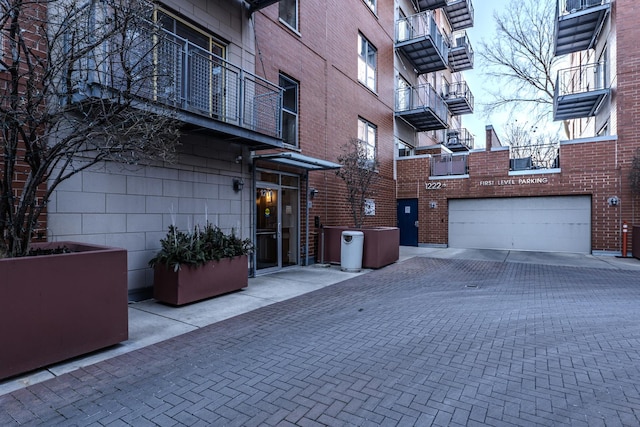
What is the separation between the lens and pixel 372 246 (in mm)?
9984

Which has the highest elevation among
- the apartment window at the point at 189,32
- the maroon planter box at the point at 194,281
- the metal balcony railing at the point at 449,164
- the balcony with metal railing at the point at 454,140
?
the balcony with metal railing at the point at 454,140

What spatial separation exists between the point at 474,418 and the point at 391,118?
48.7ft

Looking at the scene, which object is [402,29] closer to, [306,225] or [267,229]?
[306,225]

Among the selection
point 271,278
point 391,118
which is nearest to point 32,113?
point 271,278

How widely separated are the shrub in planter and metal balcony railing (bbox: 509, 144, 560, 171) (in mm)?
12678

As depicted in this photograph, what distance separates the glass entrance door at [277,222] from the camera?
9.20 m

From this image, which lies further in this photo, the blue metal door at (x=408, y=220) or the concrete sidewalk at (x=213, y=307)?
the blue metal door at (x=408, y=220)

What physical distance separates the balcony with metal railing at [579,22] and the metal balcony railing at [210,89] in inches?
496

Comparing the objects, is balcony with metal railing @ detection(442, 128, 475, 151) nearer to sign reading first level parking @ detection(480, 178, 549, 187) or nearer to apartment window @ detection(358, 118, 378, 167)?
sign reading first level parking @ detection(480, 178, 549, 187)

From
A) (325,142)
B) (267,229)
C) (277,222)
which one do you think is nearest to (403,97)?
(325,142)

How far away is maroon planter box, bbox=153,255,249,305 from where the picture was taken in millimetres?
5844

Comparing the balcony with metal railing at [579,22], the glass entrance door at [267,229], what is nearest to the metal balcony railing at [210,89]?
the glass entrance door at [267,229]

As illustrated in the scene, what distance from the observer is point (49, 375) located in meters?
3.49

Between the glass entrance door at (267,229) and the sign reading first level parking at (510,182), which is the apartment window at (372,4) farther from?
the glass entrance door at (267,229)
